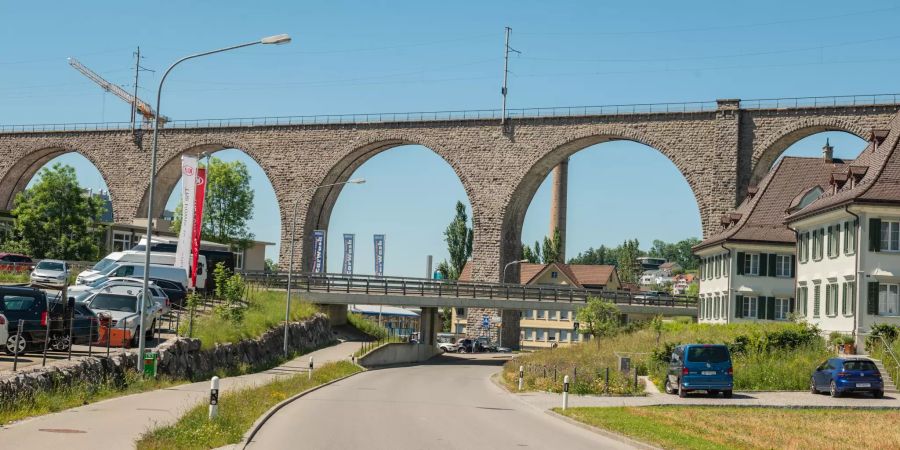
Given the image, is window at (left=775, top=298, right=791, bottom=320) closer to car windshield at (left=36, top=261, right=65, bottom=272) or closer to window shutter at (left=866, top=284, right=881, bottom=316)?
window shutter at (left=866, top=284, right=881, bottom=316)

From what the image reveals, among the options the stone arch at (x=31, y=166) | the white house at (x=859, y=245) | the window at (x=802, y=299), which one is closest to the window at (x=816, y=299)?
the white house at (x=859, y=245)

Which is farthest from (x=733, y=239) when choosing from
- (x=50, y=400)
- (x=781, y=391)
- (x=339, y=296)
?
(x=50, y=400)

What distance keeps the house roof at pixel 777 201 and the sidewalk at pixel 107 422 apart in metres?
34.8

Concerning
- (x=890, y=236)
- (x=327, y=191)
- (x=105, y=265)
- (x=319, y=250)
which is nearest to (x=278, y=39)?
(x=890, y=236)

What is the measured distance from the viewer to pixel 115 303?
117 ft

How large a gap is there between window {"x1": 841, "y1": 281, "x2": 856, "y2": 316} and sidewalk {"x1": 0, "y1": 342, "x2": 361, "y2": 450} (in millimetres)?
24130

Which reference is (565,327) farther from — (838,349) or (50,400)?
(50,400)

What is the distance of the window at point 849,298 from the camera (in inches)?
1657

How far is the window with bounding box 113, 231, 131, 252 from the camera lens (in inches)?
3253

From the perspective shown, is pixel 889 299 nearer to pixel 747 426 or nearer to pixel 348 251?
pixel 747 426

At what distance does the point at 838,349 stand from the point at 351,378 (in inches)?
756

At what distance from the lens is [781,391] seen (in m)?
38.8

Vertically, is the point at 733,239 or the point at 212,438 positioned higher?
the point at 733,239

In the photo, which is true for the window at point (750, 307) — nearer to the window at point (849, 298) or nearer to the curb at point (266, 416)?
the window at point (849, 298)
